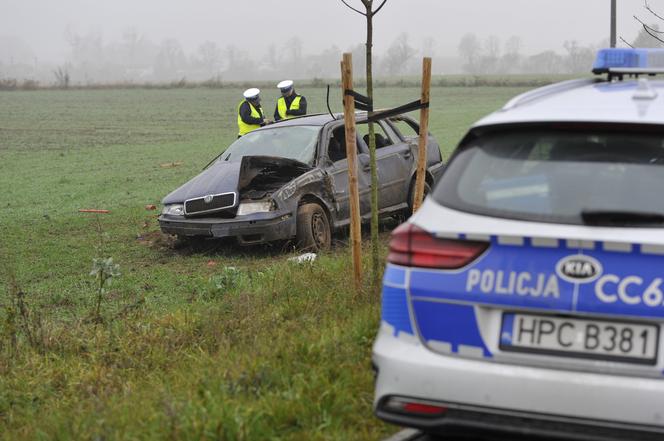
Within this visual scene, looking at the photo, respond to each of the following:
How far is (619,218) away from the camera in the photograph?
333cm

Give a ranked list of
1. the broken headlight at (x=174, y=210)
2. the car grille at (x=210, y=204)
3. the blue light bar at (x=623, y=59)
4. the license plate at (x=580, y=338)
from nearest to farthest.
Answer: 1. the license plate at (x=580, y=338)
2. the blue light bar at (x=623, y=59)
3. the car grille at (x=210, y=204)
4. the broken headlight at (x=174, y=210)

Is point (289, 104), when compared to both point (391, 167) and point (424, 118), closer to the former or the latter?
point (391, 167)

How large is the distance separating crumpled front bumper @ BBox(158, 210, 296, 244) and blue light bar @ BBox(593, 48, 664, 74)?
605 cm

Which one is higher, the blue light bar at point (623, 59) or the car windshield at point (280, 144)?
the blue light bar at point (623, 59)

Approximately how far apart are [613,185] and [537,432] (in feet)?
3.01

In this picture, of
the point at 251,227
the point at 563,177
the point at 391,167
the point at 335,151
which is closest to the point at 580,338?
the point at 563,177

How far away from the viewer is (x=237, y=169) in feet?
36.9

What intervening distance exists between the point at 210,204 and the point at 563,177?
7.72 m

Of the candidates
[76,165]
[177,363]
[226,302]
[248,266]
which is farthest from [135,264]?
[76,165]

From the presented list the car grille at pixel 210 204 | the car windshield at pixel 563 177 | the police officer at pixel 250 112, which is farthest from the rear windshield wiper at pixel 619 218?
the police officer at pixel 250 112

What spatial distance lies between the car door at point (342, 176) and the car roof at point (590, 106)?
7.03 m

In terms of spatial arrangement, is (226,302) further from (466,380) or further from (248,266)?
(466,380)

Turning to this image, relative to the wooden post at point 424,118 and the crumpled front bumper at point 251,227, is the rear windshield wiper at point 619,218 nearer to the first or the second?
the wooden post at point 424,118

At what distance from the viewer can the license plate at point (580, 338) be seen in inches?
127
